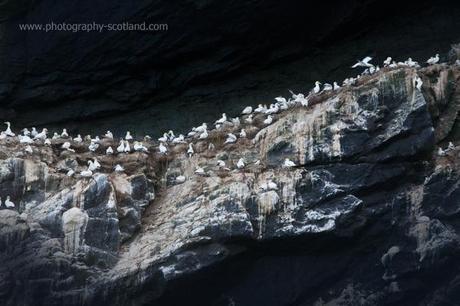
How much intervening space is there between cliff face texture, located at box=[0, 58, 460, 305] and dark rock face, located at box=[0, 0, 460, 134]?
428 cm

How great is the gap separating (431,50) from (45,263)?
11587mm

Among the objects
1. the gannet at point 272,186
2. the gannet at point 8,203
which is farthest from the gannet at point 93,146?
the gannet at point 272,186

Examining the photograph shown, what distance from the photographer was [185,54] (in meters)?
28.6

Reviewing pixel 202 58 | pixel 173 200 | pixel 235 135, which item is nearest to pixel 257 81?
pixel 202 58

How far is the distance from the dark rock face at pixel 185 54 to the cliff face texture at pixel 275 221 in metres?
4.28

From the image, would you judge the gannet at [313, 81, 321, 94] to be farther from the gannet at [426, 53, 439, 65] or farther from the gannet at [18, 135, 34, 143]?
the gannet at [18, 135, 34, 143]

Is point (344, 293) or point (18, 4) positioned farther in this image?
point (18, 4)

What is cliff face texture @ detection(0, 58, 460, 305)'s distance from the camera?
903 inches

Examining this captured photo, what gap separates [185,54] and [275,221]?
6970 mm

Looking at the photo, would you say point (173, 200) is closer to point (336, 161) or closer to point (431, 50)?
point (336, 161)

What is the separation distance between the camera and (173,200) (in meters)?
24.1

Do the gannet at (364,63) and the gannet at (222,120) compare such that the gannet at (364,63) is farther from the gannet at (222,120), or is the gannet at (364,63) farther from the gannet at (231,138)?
the gannet at (231,138)

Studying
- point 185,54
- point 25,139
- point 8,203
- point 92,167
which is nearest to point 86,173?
point 92,167

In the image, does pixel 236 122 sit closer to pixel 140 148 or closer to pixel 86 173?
pixel 140 148
